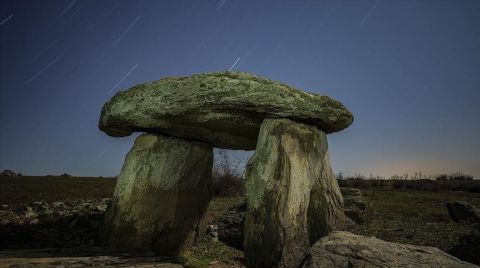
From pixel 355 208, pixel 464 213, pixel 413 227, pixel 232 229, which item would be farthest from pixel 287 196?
pixel 464 213

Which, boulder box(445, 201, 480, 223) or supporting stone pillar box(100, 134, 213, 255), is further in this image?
boulder box(445, 201, 480, 223)

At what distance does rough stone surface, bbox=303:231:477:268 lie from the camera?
5.42 metres

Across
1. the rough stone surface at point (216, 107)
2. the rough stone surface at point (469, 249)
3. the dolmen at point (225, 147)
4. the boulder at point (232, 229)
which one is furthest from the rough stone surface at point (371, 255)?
the boulder at point (232, 229)

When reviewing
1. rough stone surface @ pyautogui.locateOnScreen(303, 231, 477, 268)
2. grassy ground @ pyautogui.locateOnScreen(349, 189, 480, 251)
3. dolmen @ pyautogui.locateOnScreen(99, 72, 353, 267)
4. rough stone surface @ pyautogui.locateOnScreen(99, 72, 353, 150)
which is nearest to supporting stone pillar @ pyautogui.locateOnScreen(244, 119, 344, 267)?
dolmen @ pyautogui.locateOnScreen(99, 72, 353, 267)

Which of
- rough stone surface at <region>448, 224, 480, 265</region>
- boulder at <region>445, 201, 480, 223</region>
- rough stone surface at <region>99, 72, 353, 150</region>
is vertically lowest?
rough stone surface at <region>448, 224, 480, 265</region>

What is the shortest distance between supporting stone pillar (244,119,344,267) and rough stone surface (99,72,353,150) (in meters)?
0.36

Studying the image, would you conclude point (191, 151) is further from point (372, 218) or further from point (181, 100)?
point (372, 218)

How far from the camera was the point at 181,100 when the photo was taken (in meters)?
7.75

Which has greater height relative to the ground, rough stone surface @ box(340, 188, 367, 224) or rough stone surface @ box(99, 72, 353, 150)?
rough stone surface @ box(99, 72, 353, 150)

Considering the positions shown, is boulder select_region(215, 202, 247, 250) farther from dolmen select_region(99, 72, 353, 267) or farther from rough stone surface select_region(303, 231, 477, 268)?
rough stone surface select_region(303, 231, 477, 268)

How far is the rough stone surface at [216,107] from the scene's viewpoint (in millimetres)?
7426

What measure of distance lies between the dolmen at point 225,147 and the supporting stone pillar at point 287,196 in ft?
0.06

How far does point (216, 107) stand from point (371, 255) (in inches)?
148

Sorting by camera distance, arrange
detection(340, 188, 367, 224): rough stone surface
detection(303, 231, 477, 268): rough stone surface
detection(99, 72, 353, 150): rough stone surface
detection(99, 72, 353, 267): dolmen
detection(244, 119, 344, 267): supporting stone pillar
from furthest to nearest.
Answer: detection(340, 188, 367, 224): rough stone surface < detection(99, 72, 353, 150): rough stone surface < detection(99, 72, 353, 267): dolmen < detection(244, 119, 344, 267): supporting stone pillar < detection(303, 231, 477, 268): rough stone surface
